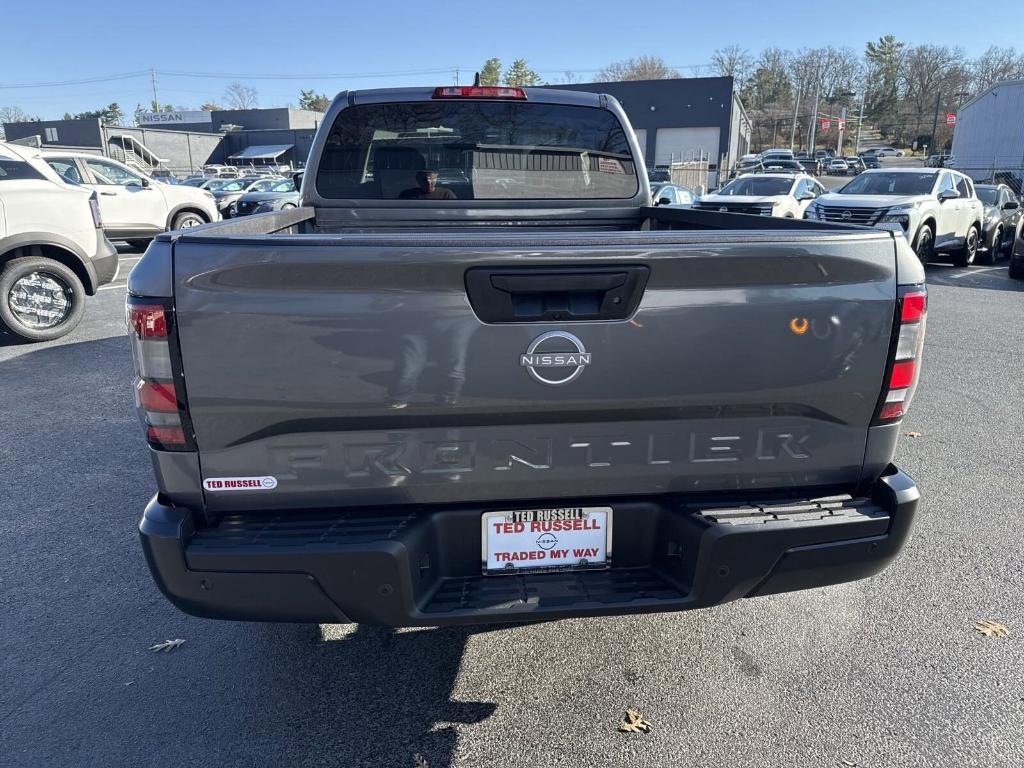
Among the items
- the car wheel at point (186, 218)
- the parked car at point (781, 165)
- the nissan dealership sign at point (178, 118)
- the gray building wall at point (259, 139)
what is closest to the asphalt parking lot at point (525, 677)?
the car wheel at point (186, 218)

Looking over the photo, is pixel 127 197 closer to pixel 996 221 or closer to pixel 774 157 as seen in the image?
pixel 996 221

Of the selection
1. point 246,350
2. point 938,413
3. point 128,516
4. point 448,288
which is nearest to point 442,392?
point 448,288

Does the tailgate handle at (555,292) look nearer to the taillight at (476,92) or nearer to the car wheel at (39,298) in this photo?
the taillight at (476,92)

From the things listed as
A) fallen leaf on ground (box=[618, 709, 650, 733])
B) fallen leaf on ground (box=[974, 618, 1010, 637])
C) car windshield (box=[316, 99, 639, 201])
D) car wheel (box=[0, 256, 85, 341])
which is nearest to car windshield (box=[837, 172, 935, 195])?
car windshield (box=[316, 99, 639, 201])

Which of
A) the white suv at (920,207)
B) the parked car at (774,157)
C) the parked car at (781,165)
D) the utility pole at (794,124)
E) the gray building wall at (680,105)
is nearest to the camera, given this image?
the white suv at (920,207)

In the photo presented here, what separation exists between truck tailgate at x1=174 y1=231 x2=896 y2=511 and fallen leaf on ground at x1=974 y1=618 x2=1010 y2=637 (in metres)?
1.51

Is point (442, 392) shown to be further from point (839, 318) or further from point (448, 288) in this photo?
point (839, 318)

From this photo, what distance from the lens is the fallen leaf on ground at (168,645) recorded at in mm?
3006

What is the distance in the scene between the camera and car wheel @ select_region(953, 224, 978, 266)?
1509 cm

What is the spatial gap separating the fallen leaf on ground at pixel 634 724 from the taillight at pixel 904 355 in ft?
4.30

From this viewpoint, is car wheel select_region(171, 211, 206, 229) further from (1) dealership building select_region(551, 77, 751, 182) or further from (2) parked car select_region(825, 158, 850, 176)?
(2) parked car select_region(825, 158, 850, 176)

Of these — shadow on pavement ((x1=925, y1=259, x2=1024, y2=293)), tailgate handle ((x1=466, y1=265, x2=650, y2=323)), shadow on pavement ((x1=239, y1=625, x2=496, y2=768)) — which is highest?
tailgate handle ((x1=466, y1=265, x2=650, y2=323))

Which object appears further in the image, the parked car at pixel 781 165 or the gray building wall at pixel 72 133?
the gray building wall at pixel 72 133

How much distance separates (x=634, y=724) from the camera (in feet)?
8.55
